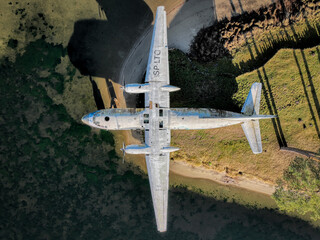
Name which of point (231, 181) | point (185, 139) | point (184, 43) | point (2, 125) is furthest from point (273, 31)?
point (2, 125)

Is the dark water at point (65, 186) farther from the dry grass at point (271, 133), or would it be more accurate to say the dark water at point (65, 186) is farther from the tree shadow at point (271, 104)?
the tree shadow at point (271, 104)

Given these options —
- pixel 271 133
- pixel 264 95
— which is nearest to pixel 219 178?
pixel 271 133

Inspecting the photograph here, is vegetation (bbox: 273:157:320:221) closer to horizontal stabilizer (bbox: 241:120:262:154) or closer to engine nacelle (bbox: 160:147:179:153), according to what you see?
horizontal stabilizer (bbox: 241:120:262:154)

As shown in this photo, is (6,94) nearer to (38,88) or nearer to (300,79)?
(38,88)

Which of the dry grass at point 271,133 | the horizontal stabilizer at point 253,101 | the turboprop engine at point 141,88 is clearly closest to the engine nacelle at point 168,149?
the dry grass at point 271,133

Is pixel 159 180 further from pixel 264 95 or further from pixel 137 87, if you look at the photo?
pixel 264 95
